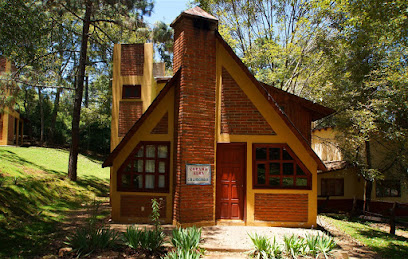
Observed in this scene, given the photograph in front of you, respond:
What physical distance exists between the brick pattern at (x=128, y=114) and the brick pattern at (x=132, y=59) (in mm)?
1396

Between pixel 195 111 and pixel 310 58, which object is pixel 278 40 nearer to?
pixel 310 58

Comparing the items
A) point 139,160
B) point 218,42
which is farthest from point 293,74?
point 139,160

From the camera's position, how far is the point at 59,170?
1805cm

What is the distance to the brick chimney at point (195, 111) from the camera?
839 cm

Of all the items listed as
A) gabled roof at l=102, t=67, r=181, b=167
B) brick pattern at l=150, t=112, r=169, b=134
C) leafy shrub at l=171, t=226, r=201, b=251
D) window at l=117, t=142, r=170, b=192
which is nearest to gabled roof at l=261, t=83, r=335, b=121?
gabled roof at l=102, t=67, r=181, b=167

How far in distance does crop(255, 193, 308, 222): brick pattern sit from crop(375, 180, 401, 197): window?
12.6 metres

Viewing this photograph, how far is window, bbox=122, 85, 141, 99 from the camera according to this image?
12865mm

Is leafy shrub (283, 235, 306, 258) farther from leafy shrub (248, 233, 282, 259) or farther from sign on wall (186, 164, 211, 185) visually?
sign on wall (186, 164, 211, 185)

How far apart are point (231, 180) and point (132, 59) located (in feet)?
24.2

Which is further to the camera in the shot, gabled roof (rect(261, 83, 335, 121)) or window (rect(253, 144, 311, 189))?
gabled roof (rect(261, 83, 335, 121))

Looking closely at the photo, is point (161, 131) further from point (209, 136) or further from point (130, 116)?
point (130, 116)

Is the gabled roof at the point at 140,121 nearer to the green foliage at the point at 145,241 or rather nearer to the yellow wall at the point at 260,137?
the yellow wall at the point at 260,137

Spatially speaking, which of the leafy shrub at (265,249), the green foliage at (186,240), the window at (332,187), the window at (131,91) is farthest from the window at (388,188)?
the green foliage at (186,240)

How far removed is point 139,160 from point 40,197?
18.0ft
